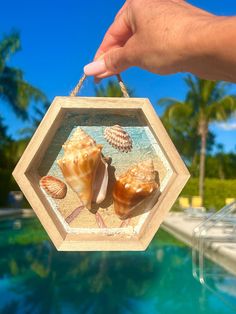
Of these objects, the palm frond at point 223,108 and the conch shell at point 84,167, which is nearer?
the conch shell at point 84,167

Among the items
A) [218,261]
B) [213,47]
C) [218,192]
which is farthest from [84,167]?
[218,192]

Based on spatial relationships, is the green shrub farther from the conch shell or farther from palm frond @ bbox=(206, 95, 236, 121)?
the conch shell

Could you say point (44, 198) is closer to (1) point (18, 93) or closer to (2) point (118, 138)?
(2) point (118, 138)

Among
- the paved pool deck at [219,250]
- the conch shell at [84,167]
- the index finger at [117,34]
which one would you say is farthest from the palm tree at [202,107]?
the conch shell at [84,167]

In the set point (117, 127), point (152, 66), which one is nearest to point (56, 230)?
point (117, 127)

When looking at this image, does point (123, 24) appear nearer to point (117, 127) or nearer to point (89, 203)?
point (117, 127)

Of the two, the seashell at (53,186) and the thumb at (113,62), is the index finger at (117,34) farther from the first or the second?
the seashell at (53,186)

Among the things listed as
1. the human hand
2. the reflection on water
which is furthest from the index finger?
the reflection on water
